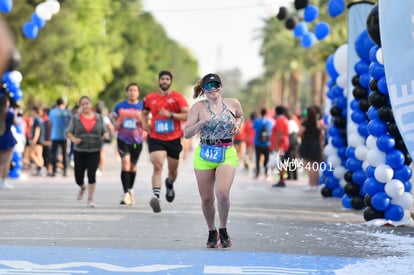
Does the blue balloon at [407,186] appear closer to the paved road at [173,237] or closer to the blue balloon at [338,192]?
the paved road at [173,237]

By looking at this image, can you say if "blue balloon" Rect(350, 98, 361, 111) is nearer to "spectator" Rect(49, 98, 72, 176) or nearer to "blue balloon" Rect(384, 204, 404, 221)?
"blue balloon" Rect(384, 204, 404, 221)

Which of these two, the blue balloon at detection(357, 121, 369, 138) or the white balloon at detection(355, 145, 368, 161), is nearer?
the blue balloon at detection(357, 121, 369, 138)

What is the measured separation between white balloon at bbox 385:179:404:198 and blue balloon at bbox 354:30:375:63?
2.53 metres

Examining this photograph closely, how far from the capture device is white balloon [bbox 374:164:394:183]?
12.4 meters

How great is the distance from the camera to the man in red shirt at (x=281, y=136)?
22672 mm

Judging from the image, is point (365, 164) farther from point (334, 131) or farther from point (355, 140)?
point (334, 131)

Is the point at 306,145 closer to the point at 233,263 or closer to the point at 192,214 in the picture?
the point at 192,214

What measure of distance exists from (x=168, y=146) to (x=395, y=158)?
3301mm

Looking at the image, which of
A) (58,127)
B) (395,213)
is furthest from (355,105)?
(58,127)

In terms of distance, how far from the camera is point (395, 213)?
491 inches

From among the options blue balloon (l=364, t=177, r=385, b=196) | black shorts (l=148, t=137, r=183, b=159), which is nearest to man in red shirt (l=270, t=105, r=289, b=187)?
black shorts (l=148, t=137, r=183, b=159)

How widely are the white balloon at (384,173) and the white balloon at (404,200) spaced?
29cm

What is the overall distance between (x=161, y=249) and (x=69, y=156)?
20483mm

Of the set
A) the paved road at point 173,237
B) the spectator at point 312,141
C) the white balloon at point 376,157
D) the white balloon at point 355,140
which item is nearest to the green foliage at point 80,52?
the spectator at point 312,141
